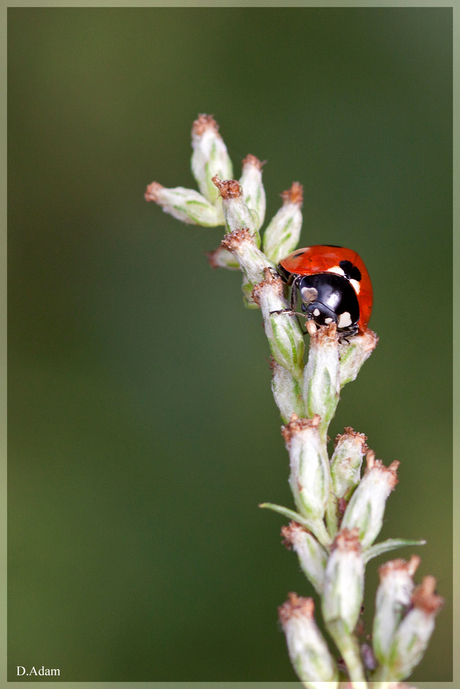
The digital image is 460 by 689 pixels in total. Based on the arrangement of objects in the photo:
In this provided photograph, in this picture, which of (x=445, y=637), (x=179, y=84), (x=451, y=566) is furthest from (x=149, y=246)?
(x=445, y=637)

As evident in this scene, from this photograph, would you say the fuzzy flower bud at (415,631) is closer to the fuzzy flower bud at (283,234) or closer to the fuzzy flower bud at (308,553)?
the fuzzy flower bud at (308,553)

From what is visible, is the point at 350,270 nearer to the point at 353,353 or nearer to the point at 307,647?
the point at 353,353

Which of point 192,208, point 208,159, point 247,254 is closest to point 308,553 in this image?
point 247,254

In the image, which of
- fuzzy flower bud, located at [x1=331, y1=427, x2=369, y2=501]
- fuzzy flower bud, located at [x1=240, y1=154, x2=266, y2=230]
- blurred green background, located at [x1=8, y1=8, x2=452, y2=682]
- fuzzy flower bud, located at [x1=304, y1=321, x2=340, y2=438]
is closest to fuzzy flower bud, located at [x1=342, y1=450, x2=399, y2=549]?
fuzzy flower bud, located at [x1=331, y1=427, x2=369, y2=501]

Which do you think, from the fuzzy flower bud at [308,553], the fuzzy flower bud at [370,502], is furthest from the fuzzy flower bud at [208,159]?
the fuzzy flower bud at [308,553]

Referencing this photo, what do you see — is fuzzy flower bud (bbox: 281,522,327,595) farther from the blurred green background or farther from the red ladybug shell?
the blurred green background
